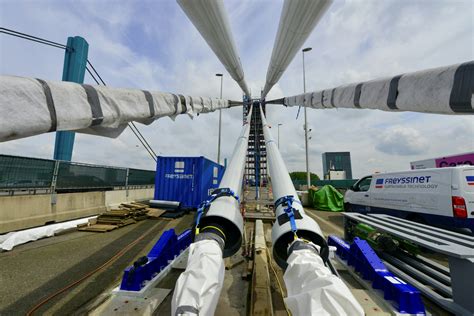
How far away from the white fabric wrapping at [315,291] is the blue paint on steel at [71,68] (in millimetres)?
14290

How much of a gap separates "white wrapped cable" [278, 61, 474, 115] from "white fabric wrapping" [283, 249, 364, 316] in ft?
4.94

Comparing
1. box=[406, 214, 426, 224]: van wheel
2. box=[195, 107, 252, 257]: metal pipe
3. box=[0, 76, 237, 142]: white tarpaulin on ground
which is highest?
box=[0, 76, 237, 142]: white tarpaulin on ground

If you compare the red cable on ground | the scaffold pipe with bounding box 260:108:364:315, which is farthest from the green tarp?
the scaffold pipe with bounding box 260:108:364:315

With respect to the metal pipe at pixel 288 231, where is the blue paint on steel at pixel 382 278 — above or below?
below

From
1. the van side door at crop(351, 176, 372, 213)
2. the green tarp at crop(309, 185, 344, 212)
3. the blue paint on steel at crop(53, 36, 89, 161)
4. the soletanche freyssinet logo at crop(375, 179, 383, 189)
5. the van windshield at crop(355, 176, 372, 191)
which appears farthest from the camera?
the green tarp at crop(309, 185, 344, 212)

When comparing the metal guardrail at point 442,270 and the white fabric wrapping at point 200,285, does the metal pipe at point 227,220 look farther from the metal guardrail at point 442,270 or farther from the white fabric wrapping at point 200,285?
the metal guardrail at point 442,270

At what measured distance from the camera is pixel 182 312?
4.90 ft

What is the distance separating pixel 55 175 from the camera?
28.3 feet

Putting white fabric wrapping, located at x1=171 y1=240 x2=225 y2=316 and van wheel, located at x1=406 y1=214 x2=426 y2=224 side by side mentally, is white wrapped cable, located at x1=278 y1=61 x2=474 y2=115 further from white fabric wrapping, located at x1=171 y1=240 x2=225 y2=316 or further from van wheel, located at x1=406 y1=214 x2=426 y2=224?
van wheel, located at x1=406 y1=214 x2=426 y2=224

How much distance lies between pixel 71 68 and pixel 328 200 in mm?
16753

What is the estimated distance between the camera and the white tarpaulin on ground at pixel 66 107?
4.58 ft

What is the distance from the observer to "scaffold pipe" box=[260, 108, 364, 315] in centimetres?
144

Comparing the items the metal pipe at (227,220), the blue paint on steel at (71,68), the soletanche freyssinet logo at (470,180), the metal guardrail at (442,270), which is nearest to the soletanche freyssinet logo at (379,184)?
the soletanche freyssinet logo at (470,180)

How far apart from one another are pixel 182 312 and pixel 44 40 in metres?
12.0
